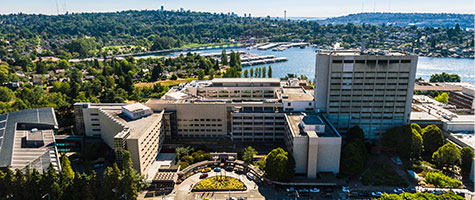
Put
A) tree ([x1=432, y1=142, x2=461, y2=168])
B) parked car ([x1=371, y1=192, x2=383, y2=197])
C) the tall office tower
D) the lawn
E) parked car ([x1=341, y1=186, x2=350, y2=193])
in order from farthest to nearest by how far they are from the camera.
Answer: the tall office tower, tree ([x1=432, y1=142, x2=461, y2=168]), the lawn, parked car ([x1=341, y1=186, x2=350, y2=193]), parked car ([x1=371, y1=192, x2=383, y2=197])

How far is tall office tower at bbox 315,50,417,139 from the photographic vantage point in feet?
167

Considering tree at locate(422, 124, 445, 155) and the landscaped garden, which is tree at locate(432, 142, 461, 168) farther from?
the landscaped garden

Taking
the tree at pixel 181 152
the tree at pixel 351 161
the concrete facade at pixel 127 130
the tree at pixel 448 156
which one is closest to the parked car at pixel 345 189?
the tree at pixel 351 161

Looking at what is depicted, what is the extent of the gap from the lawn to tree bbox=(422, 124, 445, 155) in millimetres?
7711

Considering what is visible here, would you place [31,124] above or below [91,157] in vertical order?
above

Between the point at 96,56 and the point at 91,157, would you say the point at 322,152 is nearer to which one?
the point at 91,157

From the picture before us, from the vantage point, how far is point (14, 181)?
36719 millimetres

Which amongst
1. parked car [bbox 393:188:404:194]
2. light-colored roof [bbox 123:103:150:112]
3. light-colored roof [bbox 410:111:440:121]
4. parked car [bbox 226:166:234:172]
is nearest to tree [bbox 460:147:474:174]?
light-colored roof [bbox 410:111:440:121]

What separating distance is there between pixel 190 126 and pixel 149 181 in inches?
652

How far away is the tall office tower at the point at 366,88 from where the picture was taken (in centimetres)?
5084

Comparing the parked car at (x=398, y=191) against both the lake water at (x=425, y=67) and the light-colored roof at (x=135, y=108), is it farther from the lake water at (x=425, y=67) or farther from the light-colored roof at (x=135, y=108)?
the lake water at (x=425, y=67)

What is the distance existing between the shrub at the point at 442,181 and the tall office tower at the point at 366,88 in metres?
13.6

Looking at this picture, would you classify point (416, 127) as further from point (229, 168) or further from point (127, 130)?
point (127, 130)

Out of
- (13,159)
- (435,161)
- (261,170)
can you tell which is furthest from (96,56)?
(435,161)
